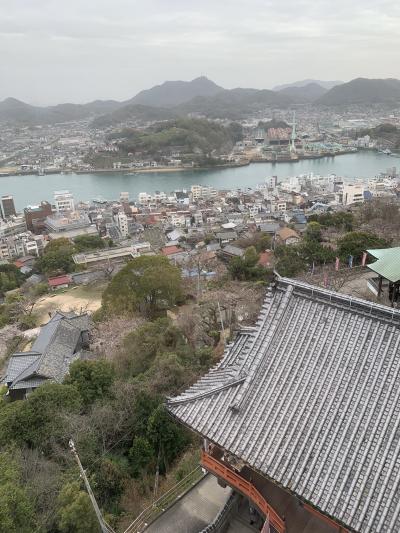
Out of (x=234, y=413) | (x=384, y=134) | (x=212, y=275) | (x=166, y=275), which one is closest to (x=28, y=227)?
(x=212, y=275)

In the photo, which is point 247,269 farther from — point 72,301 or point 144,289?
point 72,301

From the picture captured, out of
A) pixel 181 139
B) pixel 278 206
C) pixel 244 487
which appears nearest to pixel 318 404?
pixel 244 487

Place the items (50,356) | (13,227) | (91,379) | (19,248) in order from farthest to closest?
(13,227)
(19,248)
(50,356)
(91,379)

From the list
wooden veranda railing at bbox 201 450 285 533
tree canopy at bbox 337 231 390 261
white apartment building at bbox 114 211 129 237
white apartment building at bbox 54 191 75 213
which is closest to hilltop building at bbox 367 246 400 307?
tree canopy at bbox 337 231 390 261

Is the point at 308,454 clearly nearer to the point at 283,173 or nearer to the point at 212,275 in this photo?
the point at 212,275

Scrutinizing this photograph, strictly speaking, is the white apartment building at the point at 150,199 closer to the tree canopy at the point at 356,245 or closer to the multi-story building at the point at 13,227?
the multi-story building at the point at 13,227

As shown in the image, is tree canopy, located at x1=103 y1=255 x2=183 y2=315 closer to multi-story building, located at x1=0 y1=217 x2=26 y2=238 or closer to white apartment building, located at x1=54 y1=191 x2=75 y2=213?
multi-story building, located at x1=0 y1=217 x2=26 y2=238

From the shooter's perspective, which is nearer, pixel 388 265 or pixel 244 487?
pixel 244 487
